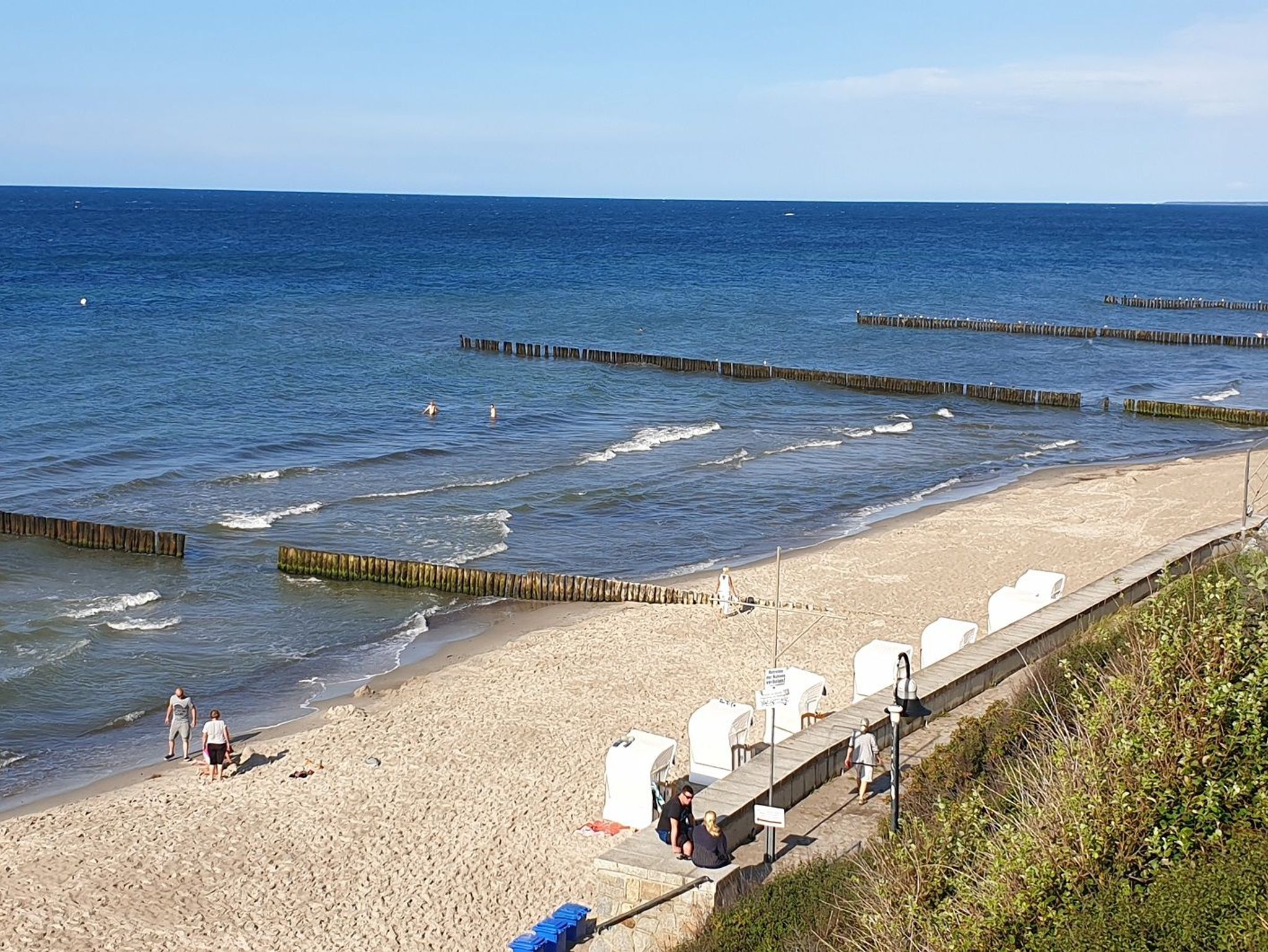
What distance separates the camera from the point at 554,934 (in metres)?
13.7

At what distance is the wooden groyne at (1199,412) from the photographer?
54.2 m

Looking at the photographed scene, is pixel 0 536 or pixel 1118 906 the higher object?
pixel 1118 906

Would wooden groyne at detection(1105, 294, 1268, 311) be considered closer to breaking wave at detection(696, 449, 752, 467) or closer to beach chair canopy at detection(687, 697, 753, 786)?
breaking wave at detection(696, 449, 752, 467)

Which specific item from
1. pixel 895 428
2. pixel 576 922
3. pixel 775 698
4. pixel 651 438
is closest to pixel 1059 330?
pixel 895 428

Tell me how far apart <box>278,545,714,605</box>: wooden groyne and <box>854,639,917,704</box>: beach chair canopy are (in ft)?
32.2

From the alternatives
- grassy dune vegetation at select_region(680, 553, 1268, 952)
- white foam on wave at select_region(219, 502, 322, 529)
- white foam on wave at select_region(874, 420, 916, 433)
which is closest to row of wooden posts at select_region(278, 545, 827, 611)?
white foam on wave at select_region(219, 502, 322, 529)

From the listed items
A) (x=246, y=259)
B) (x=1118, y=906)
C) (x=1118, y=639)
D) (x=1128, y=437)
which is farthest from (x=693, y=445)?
(x=246, y=259)

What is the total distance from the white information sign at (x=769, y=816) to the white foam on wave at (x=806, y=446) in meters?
34.4

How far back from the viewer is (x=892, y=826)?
542 inches

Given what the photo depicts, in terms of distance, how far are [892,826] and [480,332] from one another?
68544 millimetres

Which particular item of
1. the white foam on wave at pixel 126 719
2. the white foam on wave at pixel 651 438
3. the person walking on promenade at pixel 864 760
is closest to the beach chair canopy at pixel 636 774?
the person walking on promenade at pixel 864 760

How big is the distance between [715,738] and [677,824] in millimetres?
4236

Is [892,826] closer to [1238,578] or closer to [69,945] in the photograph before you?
[1238,578]

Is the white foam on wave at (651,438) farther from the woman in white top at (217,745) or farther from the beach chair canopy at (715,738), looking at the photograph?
the beach chair canopy at (715,738)
